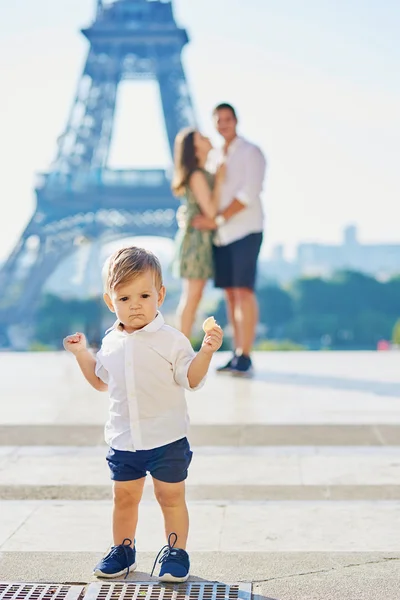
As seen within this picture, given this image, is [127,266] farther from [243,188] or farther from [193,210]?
[193,210]

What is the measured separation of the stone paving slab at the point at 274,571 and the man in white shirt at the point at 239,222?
133 inches

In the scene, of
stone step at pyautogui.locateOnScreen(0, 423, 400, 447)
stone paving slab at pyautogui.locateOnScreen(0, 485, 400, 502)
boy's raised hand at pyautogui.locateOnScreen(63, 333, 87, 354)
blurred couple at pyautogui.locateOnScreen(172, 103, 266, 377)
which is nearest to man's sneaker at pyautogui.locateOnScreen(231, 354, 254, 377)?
blurred couple at pyautogui.locateOnScreen(172, 103, 266, 377)

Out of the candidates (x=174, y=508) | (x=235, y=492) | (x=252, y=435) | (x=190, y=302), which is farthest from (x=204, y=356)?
(x=190, y=302)

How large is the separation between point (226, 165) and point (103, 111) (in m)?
→ 32.0

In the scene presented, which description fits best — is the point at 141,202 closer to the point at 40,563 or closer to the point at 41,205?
the point at 41,205

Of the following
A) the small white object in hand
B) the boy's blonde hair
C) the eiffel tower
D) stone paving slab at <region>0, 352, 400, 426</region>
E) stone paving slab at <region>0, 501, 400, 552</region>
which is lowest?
stone paving slab at <region>0, 501, 400, 552</region>

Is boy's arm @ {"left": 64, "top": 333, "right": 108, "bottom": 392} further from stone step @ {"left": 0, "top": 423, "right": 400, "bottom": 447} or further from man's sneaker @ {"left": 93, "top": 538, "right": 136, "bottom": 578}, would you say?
stone step @ {"left": 0, "top": 423, "right": 400, "bottom": 447}

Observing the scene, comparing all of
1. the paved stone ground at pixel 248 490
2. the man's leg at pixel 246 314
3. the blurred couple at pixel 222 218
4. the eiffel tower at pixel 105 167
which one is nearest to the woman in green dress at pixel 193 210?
the blurred couple at pixel 222 218

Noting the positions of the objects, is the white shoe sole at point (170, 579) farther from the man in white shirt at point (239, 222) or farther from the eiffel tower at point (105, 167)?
the eiffel tower at point (105, 167)

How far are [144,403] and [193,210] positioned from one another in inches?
143

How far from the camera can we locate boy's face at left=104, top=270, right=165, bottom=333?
2521 millimetres

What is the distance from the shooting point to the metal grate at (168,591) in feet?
7.74

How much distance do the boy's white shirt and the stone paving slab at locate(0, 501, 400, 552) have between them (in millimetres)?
452

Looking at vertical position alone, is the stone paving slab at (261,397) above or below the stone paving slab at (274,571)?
above
